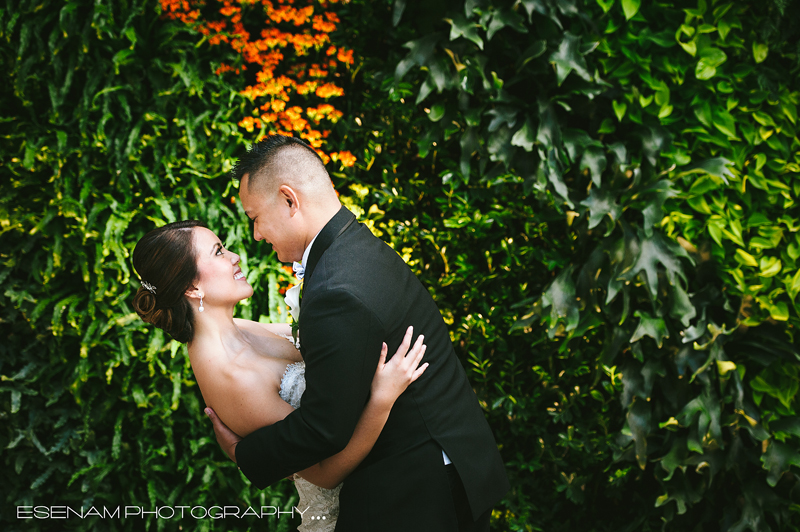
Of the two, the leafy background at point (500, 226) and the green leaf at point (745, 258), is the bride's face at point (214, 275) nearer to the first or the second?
the leafy background at point (500, 226)

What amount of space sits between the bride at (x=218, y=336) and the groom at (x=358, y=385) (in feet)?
0.44

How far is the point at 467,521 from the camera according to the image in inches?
72.3

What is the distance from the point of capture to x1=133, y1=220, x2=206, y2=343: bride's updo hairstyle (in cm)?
199

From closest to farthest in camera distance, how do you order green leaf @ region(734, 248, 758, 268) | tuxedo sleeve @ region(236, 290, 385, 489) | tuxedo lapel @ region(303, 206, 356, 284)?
1. tuxedo sleeve @ region(236, 290, 385, 489)
2. tuxedo lapel @ region(303, 206, 356, 284)
3. green leaf @ region(734, 248, 758, 268)

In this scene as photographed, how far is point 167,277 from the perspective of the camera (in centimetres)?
198

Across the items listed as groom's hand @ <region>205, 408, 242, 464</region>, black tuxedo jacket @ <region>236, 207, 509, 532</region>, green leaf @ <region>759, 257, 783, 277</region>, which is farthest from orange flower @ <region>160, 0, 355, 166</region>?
green leaf @ <region>759, 257, 783, 277</region>

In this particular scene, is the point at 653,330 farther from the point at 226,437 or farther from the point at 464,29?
the point at 226,437

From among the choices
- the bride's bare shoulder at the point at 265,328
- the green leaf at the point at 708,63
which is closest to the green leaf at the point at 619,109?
the green leaf at the point at 708,63

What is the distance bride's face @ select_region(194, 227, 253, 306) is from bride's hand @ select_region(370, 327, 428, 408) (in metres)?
0.74

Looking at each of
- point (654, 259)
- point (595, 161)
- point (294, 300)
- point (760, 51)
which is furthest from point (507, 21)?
point (294, 300)

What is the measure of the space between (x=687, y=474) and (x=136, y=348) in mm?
3125

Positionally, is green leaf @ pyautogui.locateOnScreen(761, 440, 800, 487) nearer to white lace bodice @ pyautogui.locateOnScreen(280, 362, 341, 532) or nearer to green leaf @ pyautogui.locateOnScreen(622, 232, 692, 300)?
green leaf @ pyautogui.locateOnScreen(622, 232, 692, 300)

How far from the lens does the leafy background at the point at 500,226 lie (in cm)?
261

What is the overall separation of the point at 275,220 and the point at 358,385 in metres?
0.66
